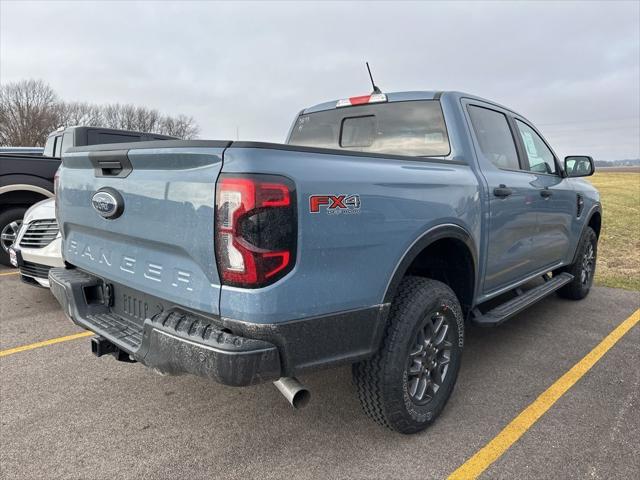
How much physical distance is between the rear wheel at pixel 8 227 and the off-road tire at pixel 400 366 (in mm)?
6005

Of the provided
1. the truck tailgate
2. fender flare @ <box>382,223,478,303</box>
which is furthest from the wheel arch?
the truck tailgate

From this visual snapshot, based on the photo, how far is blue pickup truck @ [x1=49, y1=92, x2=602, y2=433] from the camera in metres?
1.91

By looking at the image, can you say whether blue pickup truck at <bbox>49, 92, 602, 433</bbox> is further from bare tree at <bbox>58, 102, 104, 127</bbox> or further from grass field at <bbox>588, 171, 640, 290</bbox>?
bare tree at <bbox>58, 102, 104, 127</bbox>

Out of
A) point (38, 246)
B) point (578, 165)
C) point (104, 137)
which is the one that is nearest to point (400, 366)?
point (578, 165)

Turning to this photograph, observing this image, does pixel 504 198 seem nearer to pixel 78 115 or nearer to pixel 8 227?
pixel 8 227

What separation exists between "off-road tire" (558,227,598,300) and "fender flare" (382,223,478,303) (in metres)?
2.67

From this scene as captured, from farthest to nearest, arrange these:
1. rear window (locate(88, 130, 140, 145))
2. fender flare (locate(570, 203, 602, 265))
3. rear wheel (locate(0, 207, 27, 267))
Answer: rear window (locate(88, 130, 140, 145)) → rear wheel (locate(0, 207, 27, 267)) → fender flare (locate(570, 203, 602, 265))

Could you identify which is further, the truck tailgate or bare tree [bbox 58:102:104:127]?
bare tree [bbox 58:102:104:127]

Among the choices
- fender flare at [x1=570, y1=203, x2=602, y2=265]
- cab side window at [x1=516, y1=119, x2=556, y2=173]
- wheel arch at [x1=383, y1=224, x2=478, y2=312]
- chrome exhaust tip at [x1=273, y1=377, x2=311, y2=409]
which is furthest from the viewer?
fender flare at [x1=570, y1=203, x2=602, y2=265]

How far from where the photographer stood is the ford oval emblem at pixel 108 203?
2.40 m

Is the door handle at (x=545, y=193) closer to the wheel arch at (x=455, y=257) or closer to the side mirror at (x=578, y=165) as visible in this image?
the side mirror at (x=578, y=165)

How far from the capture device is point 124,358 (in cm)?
254

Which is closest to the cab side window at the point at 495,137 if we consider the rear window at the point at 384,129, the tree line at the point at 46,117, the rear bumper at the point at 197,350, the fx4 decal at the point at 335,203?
the rear window at the point at 384,129

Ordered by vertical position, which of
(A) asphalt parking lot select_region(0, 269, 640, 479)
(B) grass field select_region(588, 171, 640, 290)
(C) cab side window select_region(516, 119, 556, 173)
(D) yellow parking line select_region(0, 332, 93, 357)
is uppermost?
(C) cab side window select_region(516, 119, 556, 173)
